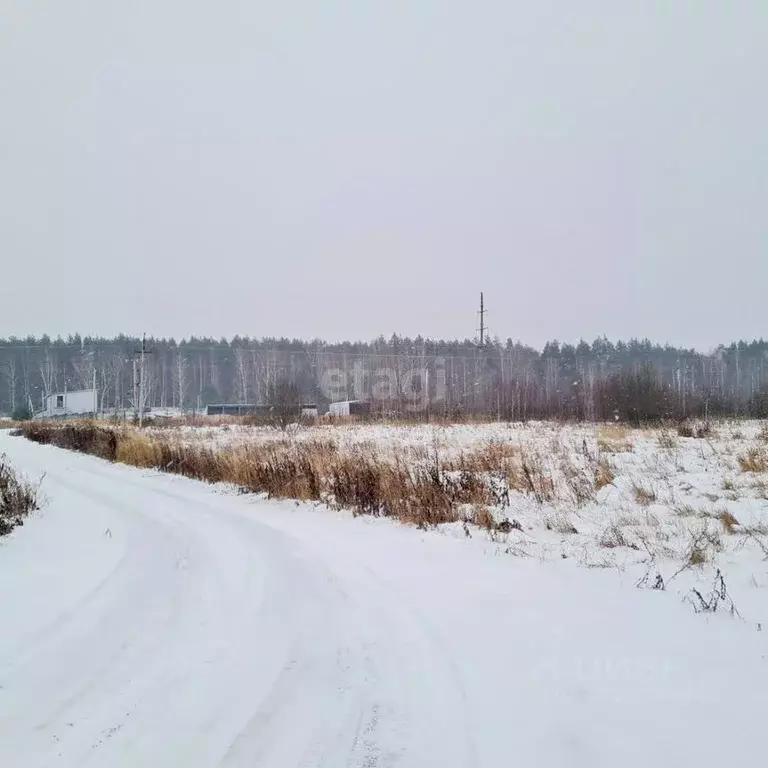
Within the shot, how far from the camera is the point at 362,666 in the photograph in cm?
270

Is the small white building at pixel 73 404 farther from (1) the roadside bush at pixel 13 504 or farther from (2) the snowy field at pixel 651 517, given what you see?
(2) the snowy field at pixel 651 517

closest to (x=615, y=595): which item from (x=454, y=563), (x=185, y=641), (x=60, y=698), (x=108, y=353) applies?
(x=454, y=563)

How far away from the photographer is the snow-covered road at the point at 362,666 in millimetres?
1998

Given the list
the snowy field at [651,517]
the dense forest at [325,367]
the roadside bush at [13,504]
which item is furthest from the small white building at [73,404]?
the snowy field at [651,517]

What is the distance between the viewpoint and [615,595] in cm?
369

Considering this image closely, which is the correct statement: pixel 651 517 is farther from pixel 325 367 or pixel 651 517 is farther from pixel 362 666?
pixel 325 367

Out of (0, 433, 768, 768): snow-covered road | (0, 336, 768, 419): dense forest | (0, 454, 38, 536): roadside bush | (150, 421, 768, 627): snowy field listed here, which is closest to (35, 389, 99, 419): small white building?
(0, 336, 768, 419): dense forest

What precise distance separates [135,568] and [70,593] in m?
0.73

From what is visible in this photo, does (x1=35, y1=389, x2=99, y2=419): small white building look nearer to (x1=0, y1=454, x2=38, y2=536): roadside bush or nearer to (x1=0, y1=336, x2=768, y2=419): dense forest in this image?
(x1=0, y1=336, x2=768, y2=419): dense forest

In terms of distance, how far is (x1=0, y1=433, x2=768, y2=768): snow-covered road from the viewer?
200 centimetres

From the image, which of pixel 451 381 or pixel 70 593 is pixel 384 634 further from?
pixel 451 381

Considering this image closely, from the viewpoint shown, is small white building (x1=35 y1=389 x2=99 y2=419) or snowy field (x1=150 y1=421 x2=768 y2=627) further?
small white building (x1=35 y1=389 x2=99 y2=419)

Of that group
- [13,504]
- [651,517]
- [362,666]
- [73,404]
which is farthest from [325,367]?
[362,666]

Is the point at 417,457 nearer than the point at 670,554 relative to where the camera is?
No
